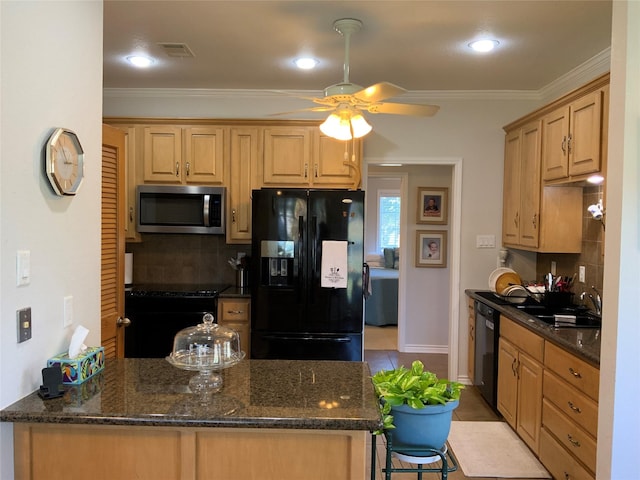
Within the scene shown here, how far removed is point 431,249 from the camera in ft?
18.9

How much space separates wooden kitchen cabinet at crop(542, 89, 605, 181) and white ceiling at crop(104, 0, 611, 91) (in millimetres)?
438

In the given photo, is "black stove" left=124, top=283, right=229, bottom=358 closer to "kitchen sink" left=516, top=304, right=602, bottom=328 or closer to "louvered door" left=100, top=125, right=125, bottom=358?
"louvered door" left=100, top=125, right=125, bottom=358

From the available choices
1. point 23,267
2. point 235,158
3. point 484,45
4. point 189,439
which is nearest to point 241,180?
point 235,158

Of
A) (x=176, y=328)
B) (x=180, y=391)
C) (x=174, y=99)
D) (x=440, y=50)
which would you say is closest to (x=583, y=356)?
(x=180, y=391)

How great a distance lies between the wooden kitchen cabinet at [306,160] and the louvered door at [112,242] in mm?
1418

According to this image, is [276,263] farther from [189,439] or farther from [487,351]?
[189,439]

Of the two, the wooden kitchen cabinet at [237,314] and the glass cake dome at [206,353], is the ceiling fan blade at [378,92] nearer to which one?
the glass cake dome at [206,353]

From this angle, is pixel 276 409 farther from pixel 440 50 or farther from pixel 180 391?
pixel 440 50

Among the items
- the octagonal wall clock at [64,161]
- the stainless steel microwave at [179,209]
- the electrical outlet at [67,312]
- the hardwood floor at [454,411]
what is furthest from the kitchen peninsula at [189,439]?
the stainless steel microwave at [179,209]

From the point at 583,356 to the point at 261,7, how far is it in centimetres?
240

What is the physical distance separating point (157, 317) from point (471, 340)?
8.51 ft

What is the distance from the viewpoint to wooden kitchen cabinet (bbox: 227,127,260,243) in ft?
13.8

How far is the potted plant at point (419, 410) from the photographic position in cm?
152

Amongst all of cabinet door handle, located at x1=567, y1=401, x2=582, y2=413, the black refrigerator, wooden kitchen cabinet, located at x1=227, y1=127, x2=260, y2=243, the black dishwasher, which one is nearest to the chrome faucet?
the black dishwasher
